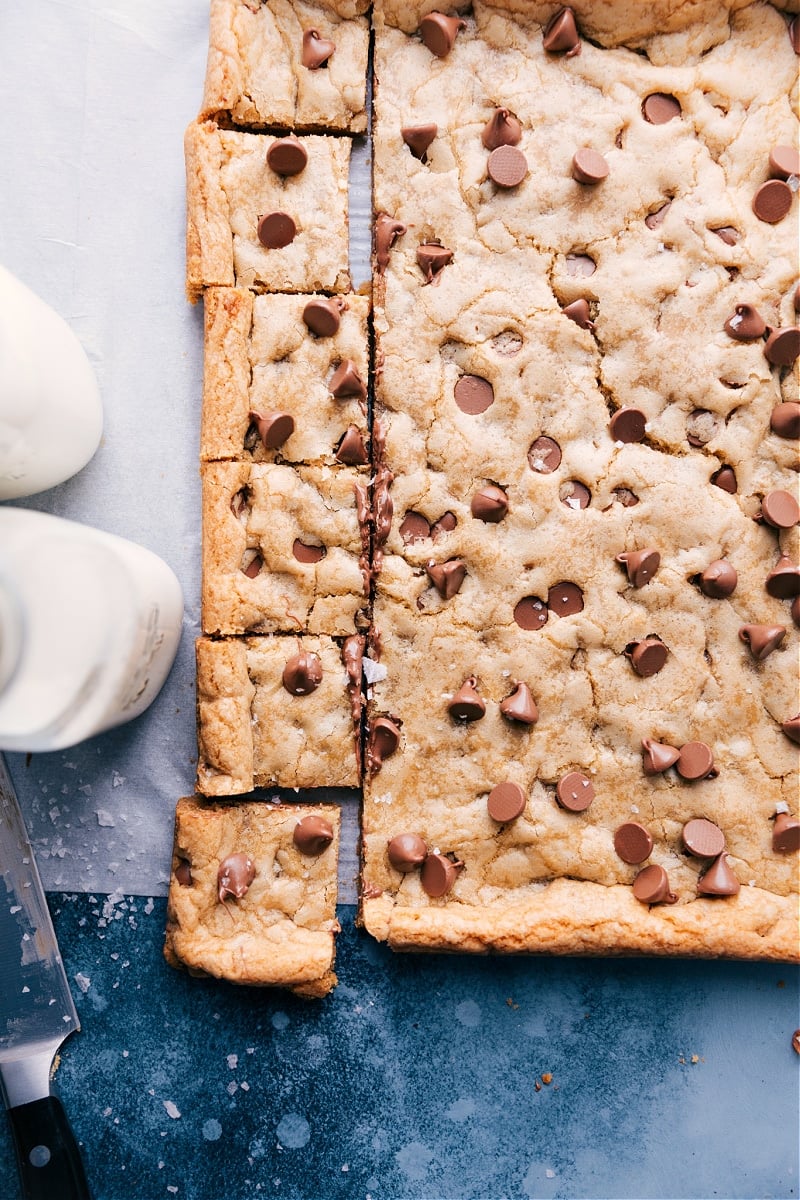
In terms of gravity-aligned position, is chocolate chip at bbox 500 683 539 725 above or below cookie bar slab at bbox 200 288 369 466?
below

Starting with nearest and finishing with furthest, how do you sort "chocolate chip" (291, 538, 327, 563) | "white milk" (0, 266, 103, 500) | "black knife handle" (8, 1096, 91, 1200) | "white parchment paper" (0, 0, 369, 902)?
1. "white milk" (0, 266, 103, 500)
2. "black knife handle" (8, 1096, 91, 1200)
3. "chocolate chip" (291, 538, 327, 563)
4. "white parchment paper" (0, 0, 369, 902)

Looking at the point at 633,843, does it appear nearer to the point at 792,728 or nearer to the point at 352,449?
the point at 792,728

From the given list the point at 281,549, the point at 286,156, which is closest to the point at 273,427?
the point at 281,549

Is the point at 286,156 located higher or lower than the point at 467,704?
higher

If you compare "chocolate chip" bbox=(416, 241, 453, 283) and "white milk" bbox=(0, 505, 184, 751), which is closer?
"white milk" bbox=(0, 505, 184, 751)

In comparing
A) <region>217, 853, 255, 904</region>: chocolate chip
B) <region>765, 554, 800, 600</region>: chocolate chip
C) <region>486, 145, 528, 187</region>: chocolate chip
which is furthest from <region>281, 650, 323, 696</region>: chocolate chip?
<region>486, 145, 528, 187</region>: chocolate chip

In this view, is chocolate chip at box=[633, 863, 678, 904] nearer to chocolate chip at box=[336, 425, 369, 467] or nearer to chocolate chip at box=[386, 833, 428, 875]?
chocolate chip at box=[386, 833, 428, 875]
